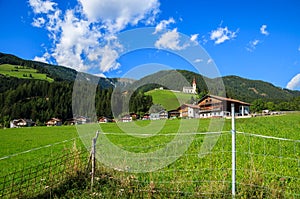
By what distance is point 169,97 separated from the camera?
8859mm

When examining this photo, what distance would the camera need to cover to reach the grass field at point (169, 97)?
872 cm

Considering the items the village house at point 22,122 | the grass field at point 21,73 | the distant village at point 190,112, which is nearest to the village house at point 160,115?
the distant village at point 190,112

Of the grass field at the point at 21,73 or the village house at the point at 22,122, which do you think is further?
the grass field at the point at 21,73

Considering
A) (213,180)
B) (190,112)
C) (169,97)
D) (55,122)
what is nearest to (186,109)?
(190,112)

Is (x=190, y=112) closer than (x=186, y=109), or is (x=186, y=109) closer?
(x=186, y=109)

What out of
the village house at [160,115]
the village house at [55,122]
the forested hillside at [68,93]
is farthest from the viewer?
the village house at [55,122]

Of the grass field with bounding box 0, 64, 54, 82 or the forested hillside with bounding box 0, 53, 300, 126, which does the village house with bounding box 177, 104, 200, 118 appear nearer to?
the forested hillside with bounding box 0, 53, 300, 126

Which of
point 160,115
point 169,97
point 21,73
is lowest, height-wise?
point 160,115

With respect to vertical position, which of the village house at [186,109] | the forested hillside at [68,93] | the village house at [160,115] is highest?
the forested hillside at [68,93]

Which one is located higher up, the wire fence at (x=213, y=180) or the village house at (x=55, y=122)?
the village house at (x=55, y=122)

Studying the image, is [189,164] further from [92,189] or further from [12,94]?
[12,94]

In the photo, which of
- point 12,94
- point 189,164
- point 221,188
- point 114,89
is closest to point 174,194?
point 221,188

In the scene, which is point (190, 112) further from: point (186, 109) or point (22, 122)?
point (22, 122)

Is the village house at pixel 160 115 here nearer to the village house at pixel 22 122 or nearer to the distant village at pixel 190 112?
the distant village at pixel 190 112
